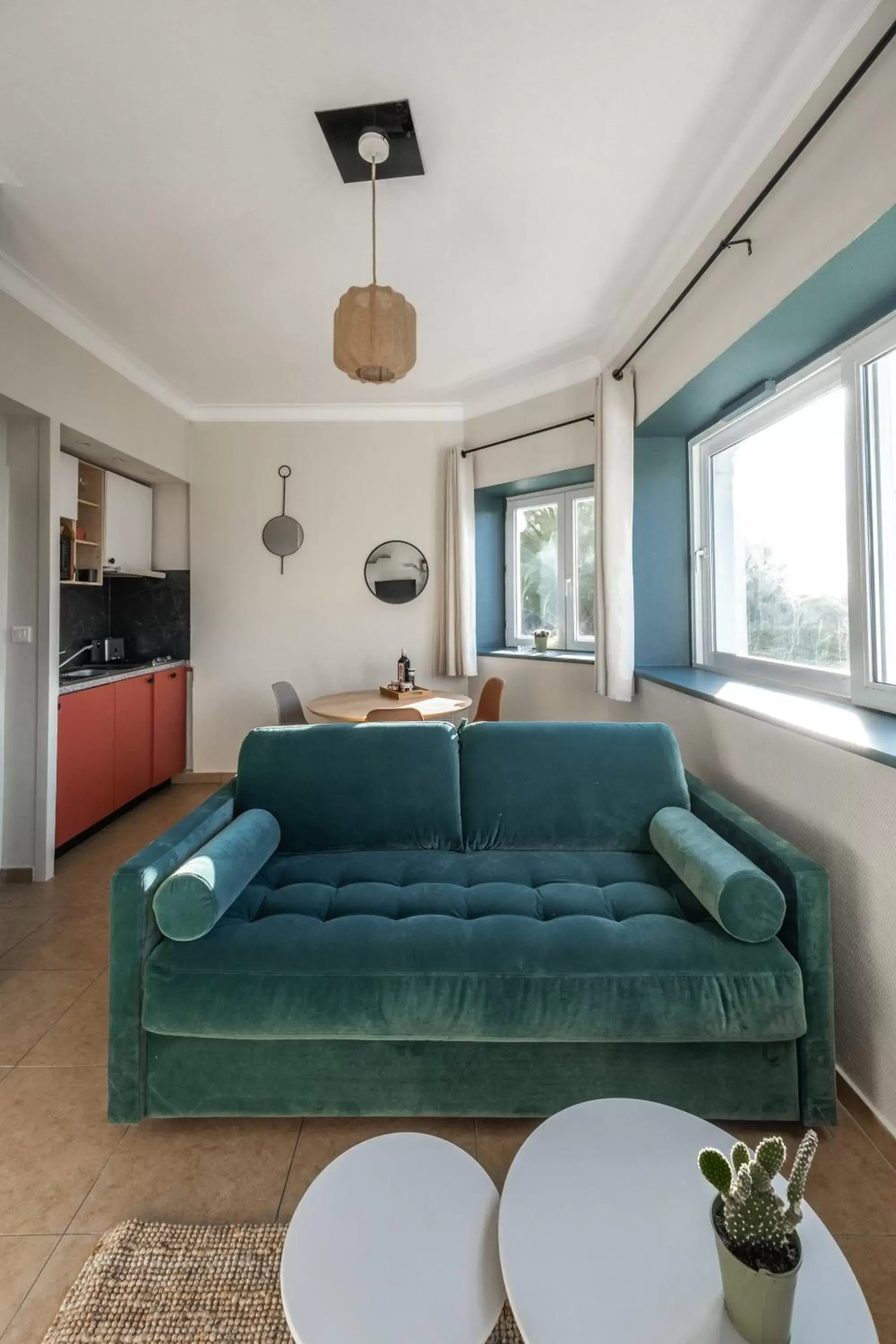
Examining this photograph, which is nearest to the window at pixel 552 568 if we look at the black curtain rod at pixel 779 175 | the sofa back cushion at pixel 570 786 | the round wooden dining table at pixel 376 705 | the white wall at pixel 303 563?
the white wall at pixel 303 563

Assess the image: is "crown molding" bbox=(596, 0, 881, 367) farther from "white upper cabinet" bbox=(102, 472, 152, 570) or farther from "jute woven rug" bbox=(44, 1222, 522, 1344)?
"white upper cabinet" bbox=(102, 472, 152, 570)

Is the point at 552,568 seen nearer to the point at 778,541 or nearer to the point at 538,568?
the point at 538,568

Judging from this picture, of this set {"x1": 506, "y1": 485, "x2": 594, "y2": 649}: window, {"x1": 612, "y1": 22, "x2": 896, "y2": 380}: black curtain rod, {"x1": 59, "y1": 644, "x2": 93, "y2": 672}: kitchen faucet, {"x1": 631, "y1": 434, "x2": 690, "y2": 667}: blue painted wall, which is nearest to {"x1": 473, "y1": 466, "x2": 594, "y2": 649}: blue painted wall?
{"x1": 506, "y1": 485, "x2": 594, "y2": 649}: window

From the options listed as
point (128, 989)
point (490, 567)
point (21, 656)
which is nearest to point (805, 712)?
point (128, 989)

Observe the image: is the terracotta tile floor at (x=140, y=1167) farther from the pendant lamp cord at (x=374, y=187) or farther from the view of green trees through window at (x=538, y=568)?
the view of green trees through window at (x=538, y=568)

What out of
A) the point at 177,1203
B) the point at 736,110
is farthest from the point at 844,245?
the point at 177,1203

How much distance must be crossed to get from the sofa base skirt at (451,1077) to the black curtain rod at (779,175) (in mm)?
2260

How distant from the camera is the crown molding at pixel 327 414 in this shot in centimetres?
447

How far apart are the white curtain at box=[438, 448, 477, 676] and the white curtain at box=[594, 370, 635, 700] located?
4.08 ft

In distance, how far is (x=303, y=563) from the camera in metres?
4.54

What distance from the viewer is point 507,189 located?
7.39ft

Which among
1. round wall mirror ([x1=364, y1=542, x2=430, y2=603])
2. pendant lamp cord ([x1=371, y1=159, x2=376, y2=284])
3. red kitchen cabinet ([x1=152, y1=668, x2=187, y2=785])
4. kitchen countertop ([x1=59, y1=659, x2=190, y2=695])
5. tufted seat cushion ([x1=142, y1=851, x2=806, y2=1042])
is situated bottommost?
tufted seat cushion ([x1=142, y1=851, x2=806, y2=1042])

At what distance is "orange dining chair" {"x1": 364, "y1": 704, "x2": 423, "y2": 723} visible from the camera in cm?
277

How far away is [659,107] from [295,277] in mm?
1629
